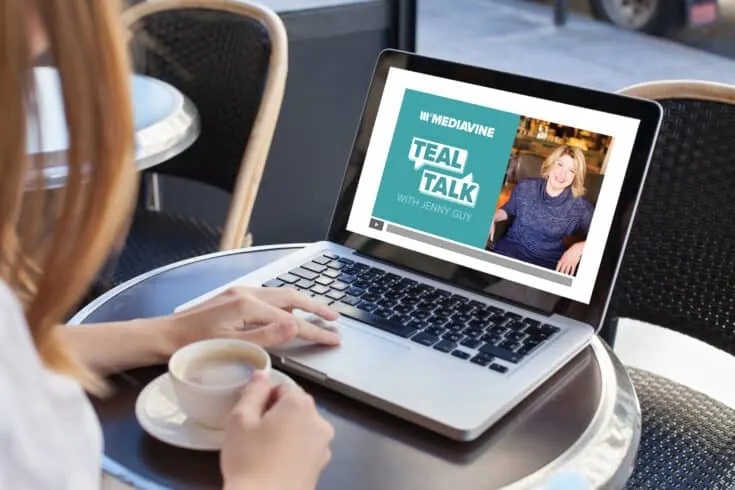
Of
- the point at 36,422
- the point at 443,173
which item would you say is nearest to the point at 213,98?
the point at 443,173

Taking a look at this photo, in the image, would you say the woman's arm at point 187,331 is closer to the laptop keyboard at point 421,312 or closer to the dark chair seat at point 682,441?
the laptop keyboard at point 421,312

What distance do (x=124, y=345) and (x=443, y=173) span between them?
38 centimetres

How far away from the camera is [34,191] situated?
0.67 meters

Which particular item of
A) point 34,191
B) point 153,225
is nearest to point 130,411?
point 34,191

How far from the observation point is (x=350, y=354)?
2.85 feet

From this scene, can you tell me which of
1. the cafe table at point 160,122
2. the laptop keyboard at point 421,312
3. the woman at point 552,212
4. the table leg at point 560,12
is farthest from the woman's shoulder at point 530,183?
the table leg at point 560,12

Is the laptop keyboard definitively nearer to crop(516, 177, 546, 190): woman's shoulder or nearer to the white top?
crop(516, 177, 546, 190): woman's shoulder

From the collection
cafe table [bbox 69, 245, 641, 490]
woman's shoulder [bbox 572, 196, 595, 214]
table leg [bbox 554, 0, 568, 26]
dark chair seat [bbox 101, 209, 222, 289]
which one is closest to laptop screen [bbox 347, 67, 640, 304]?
woman's shoulder [bbox 572, 196, 595, 214]

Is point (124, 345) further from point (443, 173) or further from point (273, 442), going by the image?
point (443, 173)

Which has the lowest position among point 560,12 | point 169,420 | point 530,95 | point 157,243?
point 157,243

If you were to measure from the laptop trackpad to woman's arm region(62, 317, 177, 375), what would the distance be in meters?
0.11

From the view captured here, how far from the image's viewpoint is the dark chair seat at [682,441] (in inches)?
43.2

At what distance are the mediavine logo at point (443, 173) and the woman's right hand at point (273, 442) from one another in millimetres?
→ 350

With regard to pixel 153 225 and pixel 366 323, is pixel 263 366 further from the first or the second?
pixel 153 225
